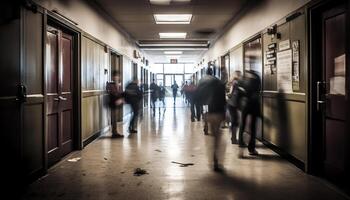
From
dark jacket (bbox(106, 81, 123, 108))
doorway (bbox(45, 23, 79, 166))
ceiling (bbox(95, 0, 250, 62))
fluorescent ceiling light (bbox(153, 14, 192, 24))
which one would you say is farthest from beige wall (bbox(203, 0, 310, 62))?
doorway (bbox(45, 23, 79, 166))

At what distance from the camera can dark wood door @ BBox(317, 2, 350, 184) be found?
13.9ft

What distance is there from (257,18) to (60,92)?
14.5 feet

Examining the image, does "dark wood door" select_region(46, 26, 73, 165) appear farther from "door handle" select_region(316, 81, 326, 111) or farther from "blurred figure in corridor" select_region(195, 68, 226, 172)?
"door handle" select_region(316, 81, 326, 111)

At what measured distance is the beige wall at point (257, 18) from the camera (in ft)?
19.5

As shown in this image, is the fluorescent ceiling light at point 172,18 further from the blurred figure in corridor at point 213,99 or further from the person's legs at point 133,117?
the blurred figure in corridor at point 213,99

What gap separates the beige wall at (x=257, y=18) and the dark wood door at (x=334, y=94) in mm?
665

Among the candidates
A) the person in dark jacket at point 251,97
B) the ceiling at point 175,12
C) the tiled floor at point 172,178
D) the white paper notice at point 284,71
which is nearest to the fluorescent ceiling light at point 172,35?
the ceiling at point 175,12

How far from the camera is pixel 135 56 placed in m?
16.3

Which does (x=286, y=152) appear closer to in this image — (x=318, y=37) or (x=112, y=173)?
(x=318, y=37)

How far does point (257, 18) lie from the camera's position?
310 inches

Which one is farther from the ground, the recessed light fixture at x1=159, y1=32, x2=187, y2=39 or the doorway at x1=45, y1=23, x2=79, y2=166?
the recessed light fixture at x1=159, y1=32, x2=187, y2=39

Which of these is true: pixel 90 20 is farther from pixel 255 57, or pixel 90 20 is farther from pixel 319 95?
pixel 319 95

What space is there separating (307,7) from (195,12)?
16.1 ft

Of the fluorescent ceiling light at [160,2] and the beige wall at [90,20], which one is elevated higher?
the fluorescent ceiling light at [160,2]
